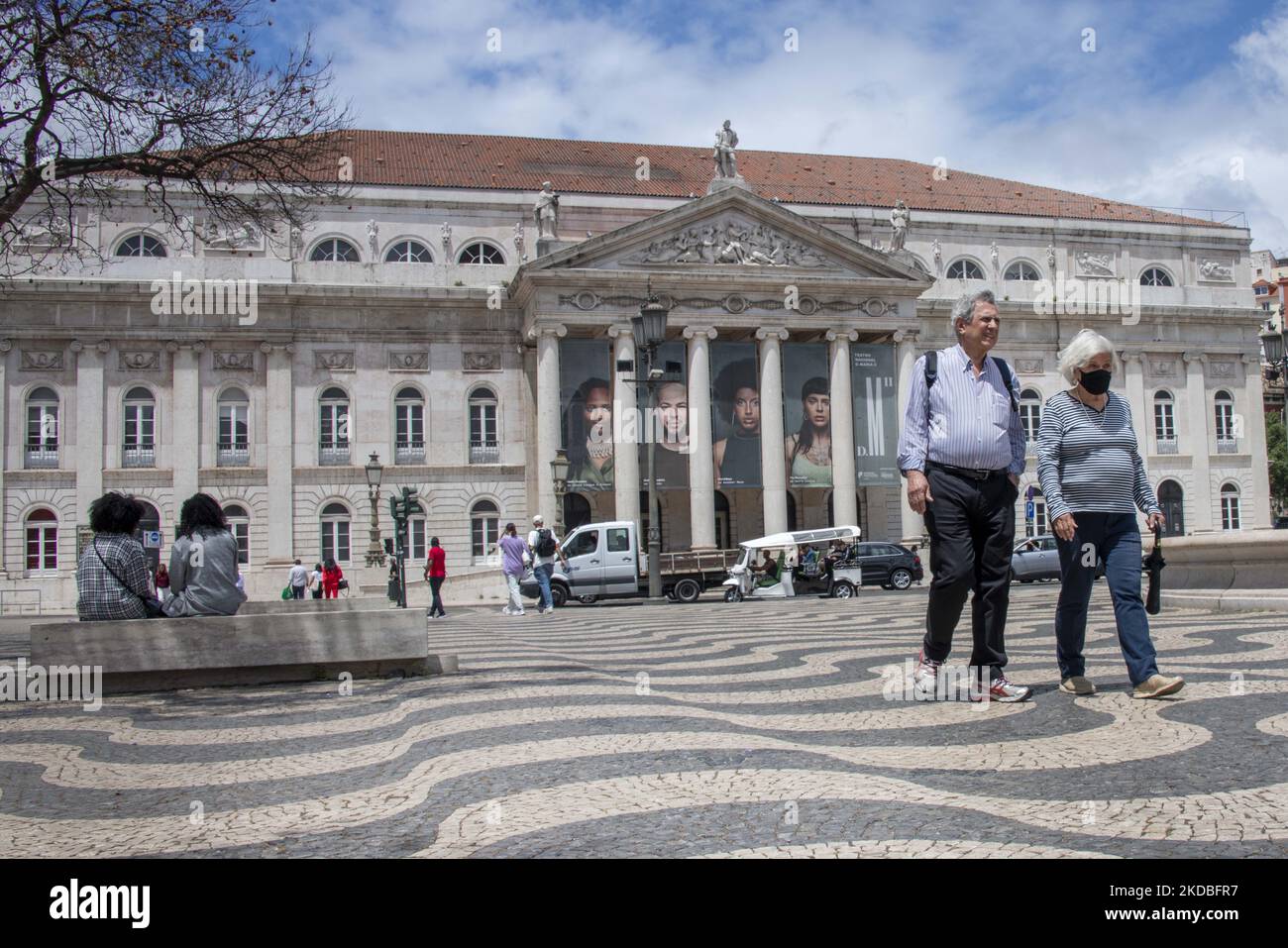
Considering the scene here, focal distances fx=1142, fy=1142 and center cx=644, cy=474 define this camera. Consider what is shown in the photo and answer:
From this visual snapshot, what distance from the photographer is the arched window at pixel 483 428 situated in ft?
133

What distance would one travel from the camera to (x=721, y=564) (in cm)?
3009

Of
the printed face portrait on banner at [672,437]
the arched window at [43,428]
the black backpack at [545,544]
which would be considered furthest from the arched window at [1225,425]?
the arched window at [43,428]

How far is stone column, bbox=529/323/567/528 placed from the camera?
37.0 metres

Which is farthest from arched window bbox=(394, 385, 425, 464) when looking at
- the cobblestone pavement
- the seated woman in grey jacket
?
the cobblestone pavement

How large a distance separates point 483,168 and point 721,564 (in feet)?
73.6

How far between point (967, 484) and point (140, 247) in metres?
39.0

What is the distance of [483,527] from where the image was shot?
40.1 m

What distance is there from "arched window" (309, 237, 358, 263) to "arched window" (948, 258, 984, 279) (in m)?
23.7

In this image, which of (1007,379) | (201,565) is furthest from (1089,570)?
(201,565)

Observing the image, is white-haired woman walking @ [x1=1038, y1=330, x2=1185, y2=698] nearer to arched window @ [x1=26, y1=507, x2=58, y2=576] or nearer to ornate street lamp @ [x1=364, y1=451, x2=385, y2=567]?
ornate street lamp @ [x1=364, y1=451, x2=385, y2=567]

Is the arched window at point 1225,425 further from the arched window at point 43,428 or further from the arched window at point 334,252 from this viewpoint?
the arched window at point 43,428

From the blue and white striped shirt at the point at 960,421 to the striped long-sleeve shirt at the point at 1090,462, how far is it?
207mm
